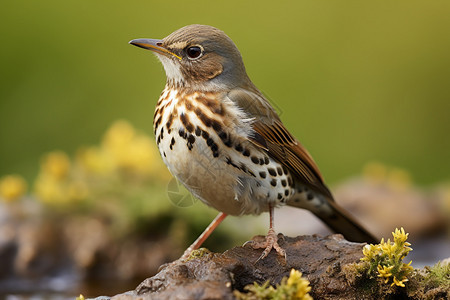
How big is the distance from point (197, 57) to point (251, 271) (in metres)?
1.67

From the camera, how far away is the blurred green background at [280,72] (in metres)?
11.6

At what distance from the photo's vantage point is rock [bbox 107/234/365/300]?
3.44 m

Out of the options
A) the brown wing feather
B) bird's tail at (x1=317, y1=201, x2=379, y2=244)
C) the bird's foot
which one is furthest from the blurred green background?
the bird's foot

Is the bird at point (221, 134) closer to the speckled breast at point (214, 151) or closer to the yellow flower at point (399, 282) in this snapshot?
the speckled breast at point (214, 151)

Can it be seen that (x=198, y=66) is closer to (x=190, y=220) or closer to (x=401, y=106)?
(x=190, y=220)

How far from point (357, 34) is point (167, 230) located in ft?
23.5

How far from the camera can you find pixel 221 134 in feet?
14.9

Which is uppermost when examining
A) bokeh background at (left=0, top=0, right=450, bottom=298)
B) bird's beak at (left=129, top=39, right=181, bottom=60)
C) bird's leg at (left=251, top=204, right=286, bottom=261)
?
bokeh background at (left=0, top=0, right=450, bottom=298)

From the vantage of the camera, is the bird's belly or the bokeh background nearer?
the bird's belly

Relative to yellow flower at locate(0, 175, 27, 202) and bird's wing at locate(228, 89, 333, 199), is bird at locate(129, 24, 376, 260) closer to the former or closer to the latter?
bird's wing at locate(228, 89, 333, 199)

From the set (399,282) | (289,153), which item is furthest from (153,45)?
(399,282)

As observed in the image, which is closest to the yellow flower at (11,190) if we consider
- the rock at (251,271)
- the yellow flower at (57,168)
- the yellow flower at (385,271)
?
the yellow flower at (57,168)

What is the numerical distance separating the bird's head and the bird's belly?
47 cm

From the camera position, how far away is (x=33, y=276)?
246 inches
